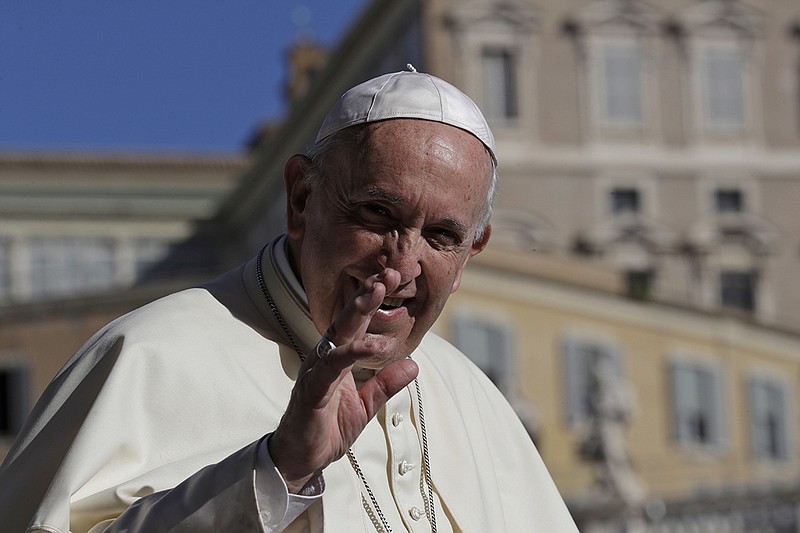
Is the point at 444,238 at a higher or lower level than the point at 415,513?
higher

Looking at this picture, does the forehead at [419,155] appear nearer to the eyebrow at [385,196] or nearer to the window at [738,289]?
the eyebrow at [385,196]

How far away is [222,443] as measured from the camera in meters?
2.90

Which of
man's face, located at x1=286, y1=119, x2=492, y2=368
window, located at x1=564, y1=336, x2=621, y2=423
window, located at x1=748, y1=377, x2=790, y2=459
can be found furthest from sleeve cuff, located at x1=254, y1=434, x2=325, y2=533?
window, located at x1=748, y1=377, x2=790, y2=459

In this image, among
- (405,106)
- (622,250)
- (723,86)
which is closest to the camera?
(405,106)

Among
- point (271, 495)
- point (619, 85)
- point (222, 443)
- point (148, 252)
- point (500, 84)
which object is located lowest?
point (148, 252)

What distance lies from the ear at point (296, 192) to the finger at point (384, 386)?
0.56 meters

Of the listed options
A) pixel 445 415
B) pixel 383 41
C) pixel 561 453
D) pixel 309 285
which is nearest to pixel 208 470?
pixel 309 285

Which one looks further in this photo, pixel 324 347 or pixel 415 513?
pixel 415 513

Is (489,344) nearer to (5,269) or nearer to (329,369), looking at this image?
(5,269)

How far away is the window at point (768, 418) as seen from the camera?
30.8 meters

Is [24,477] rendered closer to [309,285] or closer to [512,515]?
[309,285]

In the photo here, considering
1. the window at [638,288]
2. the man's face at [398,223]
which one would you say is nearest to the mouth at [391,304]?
the man's face at [398,223]

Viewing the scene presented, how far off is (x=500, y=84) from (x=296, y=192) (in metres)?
31.5

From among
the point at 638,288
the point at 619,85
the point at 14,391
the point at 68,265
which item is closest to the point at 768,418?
the point at 638,288
